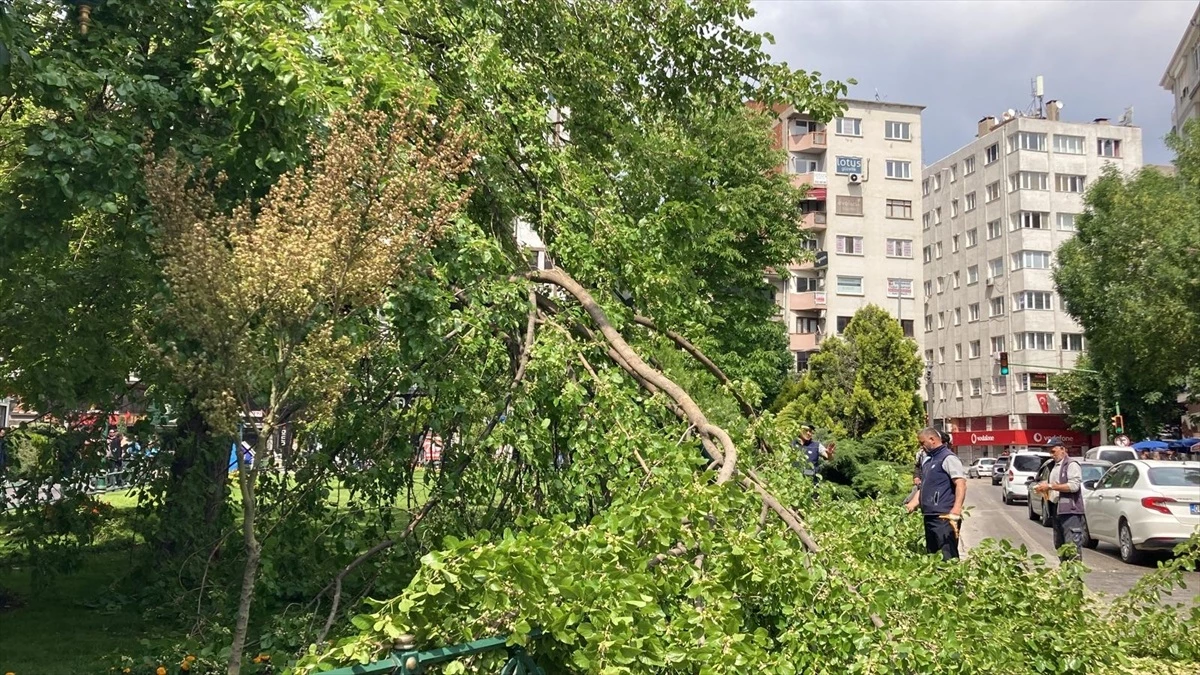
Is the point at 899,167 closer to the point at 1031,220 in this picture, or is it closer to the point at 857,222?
the point at 857,222

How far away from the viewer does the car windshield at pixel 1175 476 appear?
14758 mm

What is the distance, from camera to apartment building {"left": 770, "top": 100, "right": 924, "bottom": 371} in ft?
196

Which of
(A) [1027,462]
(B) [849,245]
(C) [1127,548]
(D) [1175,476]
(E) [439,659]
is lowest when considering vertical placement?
(C) [1127,548]

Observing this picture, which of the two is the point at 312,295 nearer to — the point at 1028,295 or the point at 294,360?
the point at 294,360

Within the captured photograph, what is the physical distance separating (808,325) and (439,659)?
193ft

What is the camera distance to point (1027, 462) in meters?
29.6

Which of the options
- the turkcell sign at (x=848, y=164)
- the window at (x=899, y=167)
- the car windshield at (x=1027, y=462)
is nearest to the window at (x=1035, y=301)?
the window at (x=899, y=167)

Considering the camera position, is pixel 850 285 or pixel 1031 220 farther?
pixel 1031 220

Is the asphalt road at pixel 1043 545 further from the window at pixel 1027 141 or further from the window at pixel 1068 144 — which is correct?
the window at pixel 1068 144

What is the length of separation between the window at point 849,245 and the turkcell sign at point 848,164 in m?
3.83

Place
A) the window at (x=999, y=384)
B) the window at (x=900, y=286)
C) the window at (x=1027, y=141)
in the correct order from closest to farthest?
the window at (x=900, y=286) → the window at (x=999, y=384) → the window at (x=1027, y=141)

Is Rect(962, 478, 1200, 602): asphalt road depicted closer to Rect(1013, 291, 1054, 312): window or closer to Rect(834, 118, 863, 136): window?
Rect(834, 118, 863, 136): window

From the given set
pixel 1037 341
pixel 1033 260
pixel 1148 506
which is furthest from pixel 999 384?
pixel 1148 506

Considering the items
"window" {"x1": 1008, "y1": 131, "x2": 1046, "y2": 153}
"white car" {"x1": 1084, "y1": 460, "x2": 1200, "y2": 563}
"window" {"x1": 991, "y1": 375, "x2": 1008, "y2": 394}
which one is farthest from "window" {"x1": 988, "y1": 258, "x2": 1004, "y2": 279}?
"white car" {"x1": 1084, "y1": 460, "x2": 1200, "y2": 563}
